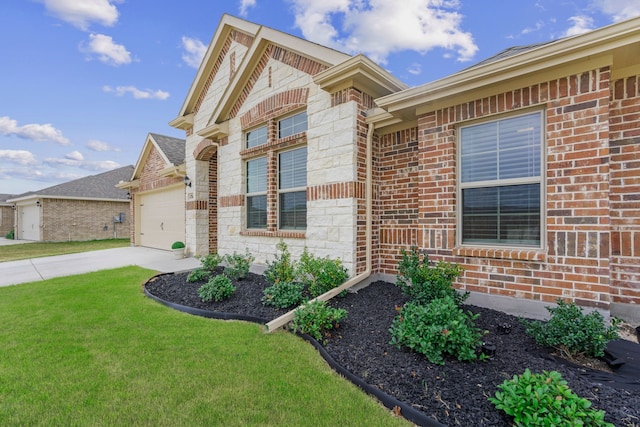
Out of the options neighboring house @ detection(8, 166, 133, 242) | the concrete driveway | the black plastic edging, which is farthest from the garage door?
neighboring house @ detection(8, 166, 133, 242)

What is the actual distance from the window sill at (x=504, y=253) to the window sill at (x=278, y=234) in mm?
2980

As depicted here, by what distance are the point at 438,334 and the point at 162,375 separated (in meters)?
2.73

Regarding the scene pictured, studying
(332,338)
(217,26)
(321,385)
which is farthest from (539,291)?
(217,26)

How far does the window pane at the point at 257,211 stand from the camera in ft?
23.7

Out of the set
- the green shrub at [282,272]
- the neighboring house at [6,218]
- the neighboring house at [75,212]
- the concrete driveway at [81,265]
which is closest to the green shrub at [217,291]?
the green shrub at [282,272]

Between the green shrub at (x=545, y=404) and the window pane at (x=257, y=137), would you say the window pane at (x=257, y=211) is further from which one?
the green shrub at (x=545, y=404)

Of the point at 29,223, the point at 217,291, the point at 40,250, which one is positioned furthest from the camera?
the point at 29,223

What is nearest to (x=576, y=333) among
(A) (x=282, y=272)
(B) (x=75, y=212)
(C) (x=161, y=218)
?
(A) (x=282, y=272)

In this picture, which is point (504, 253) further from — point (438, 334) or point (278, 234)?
point (278, 234)

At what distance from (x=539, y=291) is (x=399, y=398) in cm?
263

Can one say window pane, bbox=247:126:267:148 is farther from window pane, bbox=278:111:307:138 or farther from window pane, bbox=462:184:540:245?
window pane, bbox=462:184:540:245

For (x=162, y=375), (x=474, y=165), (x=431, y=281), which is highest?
(x=474, y=165)

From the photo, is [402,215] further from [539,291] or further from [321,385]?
[321,385]

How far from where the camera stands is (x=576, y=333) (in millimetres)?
2818
